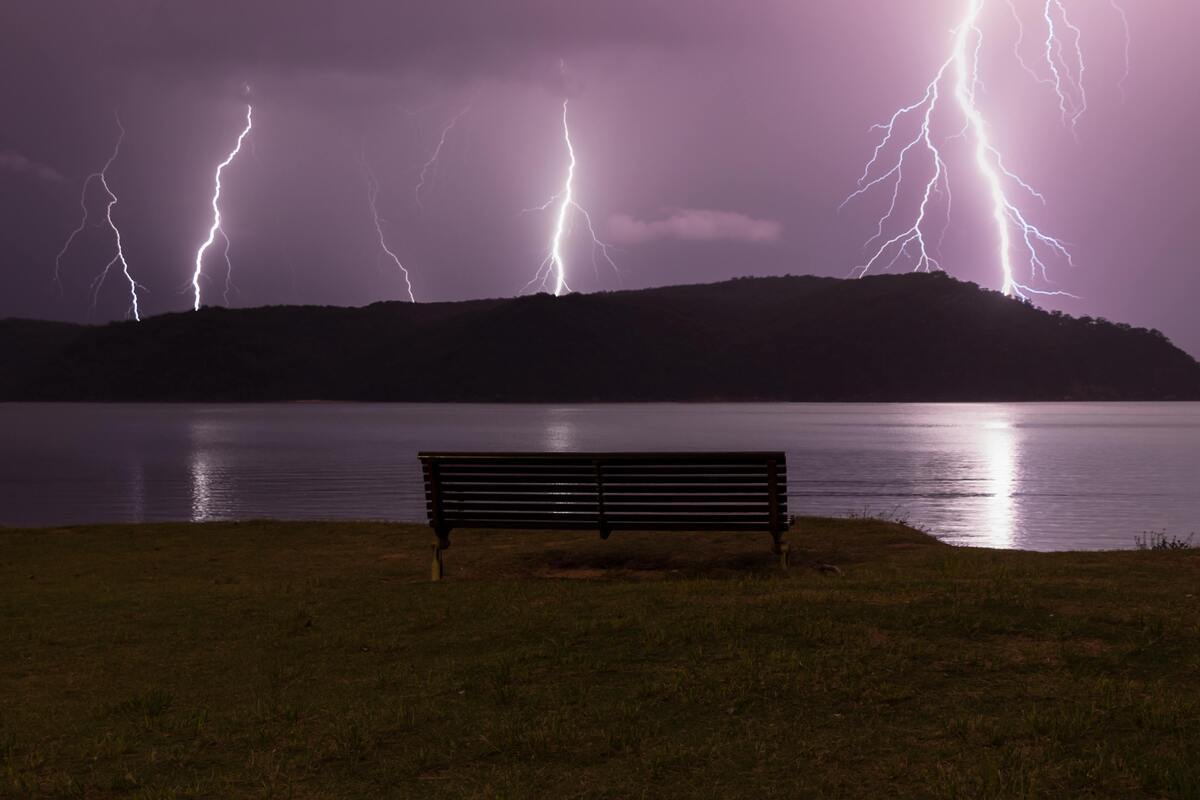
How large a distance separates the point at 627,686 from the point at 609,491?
4.57 m

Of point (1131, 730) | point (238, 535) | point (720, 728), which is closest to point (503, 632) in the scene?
point (720, 728)

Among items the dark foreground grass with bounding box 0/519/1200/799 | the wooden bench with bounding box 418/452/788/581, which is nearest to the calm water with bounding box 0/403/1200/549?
the wooden bench with bounding box 418/452/788/581

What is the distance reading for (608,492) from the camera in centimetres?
1023

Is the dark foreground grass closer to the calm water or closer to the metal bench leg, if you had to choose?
the metal bench leg

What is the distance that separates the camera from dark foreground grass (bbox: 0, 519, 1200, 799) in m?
4.55

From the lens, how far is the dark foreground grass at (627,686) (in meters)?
4.55

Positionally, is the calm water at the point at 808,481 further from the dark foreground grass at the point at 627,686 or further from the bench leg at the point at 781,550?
the dark foreground grass at the point at 627,686

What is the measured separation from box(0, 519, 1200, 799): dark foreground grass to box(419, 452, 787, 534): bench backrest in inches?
22.2

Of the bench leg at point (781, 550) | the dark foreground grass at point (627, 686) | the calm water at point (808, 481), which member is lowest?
the calm water at point (808, 481)

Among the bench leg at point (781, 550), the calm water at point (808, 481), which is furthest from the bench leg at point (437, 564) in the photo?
the calm water at point (808, 481)

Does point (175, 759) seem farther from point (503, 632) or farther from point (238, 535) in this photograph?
point (238, 535)

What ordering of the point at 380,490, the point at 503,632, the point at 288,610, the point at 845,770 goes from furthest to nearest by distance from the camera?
the point at 380,490 → the point at 288,610 → the point at 503,632 → the point at 845,770

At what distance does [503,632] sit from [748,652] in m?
1.80

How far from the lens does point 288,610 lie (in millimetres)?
8422
